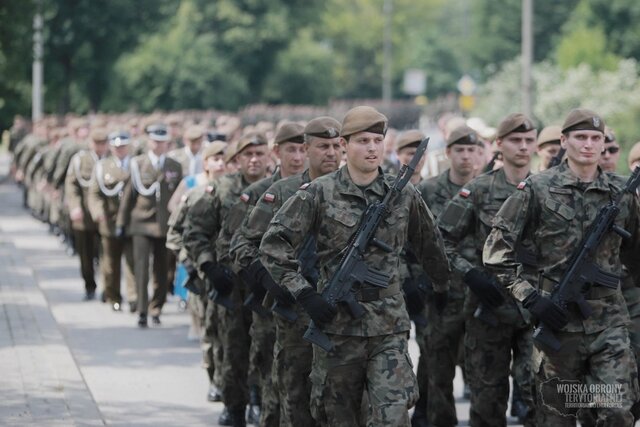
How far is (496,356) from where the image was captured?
1028cm

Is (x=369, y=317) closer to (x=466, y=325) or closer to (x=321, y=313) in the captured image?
(x=321, y=313)

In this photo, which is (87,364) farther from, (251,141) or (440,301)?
(440,301)

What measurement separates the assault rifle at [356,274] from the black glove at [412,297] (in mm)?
1778

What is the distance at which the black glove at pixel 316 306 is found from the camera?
8.12 m

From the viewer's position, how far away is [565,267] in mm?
8555

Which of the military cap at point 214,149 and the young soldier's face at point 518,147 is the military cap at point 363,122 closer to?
the young soldier's face at point 518,147

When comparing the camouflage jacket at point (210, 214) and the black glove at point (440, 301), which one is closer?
the black glove at point (440, 301)

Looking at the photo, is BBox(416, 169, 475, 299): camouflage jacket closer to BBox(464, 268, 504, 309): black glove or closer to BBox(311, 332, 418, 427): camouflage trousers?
BBox(464, 268, 504, 309): black glove

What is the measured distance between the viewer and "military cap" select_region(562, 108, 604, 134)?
8.69m

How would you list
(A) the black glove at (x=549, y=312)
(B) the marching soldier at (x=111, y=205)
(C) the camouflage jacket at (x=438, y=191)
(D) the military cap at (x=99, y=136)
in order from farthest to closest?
(D) the military cap at (x=99, y=136), (B) the marching soldier at (x=111, y=205), (C) the camouflage jacket at (x=438, y=191), (A) the black glove at (x=549, y=312)

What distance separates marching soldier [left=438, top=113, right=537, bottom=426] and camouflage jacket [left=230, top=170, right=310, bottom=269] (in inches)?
44.4

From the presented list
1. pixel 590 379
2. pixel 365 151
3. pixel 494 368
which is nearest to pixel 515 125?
pixel 494 368

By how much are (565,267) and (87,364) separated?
644 centimetres

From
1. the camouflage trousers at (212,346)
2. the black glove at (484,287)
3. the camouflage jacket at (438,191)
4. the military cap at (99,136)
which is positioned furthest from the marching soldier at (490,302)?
the military cap at (99,136)
